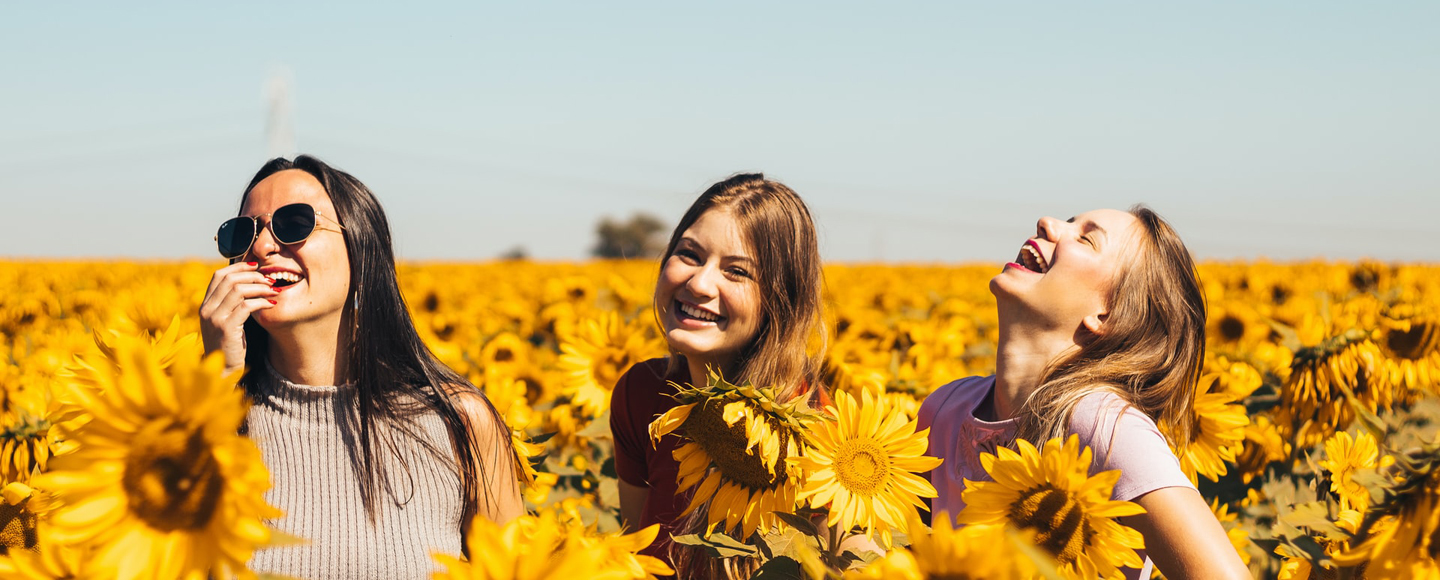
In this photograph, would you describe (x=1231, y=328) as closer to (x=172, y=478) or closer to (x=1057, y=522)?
(x=1057, y=522)

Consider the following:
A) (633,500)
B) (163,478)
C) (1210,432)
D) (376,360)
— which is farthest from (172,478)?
(1210,432)

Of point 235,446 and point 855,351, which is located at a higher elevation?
point 235,446

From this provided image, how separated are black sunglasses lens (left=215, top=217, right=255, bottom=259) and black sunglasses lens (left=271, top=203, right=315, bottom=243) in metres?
0.05

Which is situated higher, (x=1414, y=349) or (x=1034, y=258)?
(x=1034, y=258)

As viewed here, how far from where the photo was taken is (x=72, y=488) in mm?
974

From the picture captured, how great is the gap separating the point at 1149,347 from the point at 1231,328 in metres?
5.35

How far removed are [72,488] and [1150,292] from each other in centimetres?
216

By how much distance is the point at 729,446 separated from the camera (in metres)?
1.84

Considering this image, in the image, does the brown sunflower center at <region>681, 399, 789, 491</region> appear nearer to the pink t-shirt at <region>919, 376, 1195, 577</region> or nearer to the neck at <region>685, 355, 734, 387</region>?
the pink t-shirt at <region>919, 376, 1195, 577</region>

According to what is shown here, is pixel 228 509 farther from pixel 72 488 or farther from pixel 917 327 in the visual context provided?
pixel 917 327

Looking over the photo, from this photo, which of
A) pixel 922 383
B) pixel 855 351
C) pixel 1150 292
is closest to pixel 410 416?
pixel 1150 292

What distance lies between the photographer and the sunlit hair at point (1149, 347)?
2268mm

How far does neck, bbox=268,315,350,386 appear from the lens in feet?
7.27

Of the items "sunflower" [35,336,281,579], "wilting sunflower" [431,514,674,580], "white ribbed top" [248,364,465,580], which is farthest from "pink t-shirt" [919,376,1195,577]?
"sunflower" [35,336,281,579]
